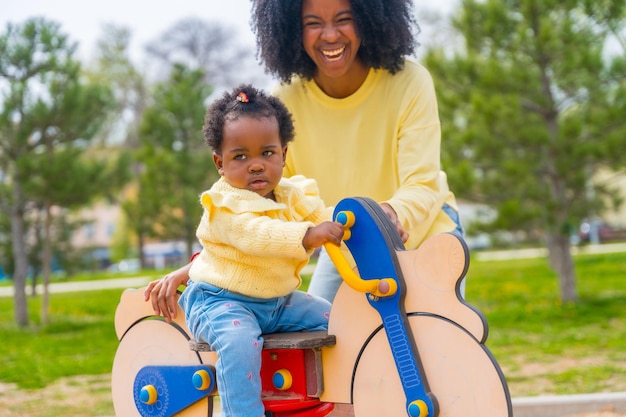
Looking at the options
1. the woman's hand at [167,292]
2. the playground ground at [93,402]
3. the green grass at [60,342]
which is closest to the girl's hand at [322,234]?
the woman's hand at [167,292]

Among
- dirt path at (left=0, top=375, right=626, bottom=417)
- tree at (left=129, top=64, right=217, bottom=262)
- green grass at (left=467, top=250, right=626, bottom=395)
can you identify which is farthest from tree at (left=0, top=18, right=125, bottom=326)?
green grass at (left=467, top=250, right=626, bottom=395)

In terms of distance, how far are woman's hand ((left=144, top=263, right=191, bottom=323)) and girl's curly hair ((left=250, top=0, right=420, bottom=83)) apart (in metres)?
0.81

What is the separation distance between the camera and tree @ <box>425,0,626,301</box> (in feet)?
27.8

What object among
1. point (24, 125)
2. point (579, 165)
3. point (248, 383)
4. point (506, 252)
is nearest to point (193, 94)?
point (24, 125)

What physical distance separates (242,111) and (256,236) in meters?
0.38

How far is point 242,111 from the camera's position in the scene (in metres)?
2.32

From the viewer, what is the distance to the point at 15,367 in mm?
6180

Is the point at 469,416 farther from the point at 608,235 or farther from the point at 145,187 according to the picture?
the point at 608,235

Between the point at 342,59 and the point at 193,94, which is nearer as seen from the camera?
the point at 342,59

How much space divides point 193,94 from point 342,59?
9148mm

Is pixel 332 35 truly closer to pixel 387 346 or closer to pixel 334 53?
pixel 334 53

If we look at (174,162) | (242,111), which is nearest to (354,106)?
(242,111)

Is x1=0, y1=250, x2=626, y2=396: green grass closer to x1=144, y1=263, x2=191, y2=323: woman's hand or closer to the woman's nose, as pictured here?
x1=144, y1=263, x2=191, y2=323: woman's hand

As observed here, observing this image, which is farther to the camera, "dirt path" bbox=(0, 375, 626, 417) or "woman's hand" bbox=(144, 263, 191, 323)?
"dirt path" bbox=(0, 375, 626, 417)
